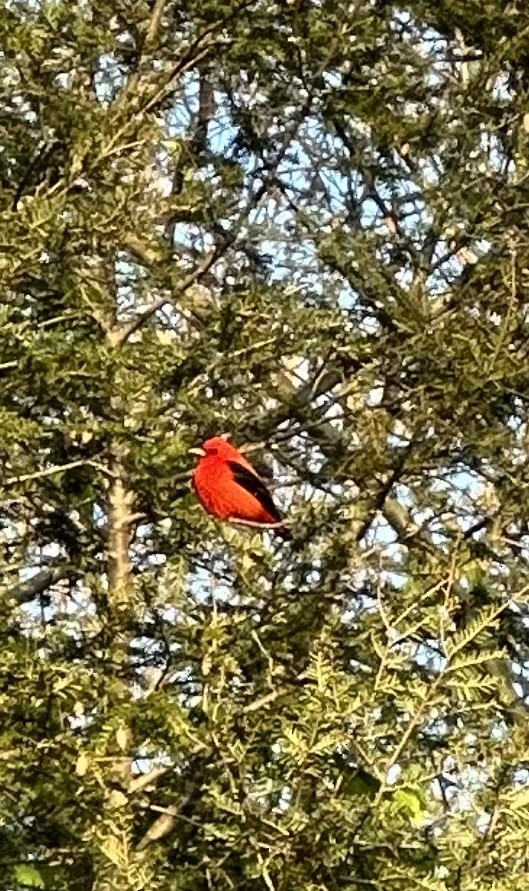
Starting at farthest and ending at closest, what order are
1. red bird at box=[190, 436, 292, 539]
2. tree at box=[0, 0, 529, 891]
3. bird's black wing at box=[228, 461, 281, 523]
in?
bird's black wing at box=[228, 461, 281, 523]
red bird at box=[190, 436, 292, 539]
tree at box=[0, 0, 529, 891]

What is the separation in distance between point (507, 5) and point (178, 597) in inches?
87.5

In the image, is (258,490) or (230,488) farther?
(258,490)

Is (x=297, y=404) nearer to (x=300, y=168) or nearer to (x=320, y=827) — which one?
(x=300, y=168)

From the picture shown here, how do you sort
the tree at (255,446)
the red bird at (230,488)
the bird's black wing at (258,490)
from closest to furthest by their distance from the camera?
the tree at (255,446) → the red bird at (230,488) → the bird's black wing at (258,490)

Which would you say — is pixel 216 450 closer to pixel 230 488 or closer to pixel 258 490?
pixel 230 488

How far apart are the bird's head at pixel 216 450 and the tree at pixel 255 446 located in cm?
5

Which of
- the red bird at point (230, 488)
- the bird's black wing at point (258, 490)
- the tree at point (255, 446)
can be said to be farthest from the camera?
the bird's black wing at point (258, 490)

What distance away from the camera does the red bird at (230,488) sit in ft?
19.9

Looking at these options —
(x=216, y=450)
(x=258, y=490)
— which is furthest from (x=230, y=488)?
(x=258, y=490)

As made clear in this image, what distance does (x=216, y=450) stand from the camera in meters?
6.20

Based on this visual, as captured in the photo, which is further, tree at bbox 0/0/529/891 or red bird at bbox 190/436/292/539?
red bird at bbox 190/436/292/539

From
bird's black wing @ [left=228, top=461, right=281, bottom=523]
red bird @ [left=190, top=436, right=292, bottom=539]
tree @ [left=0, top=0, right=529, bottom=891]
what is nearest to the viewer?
tree @ [left=0, top=0, right=529, bottom=891]

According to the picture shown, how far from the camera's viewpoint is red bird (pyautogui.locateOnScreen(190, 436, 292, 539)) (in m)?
6.08

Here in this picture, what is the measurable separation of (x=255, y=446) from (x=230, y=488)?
373 millimetres
